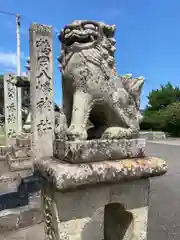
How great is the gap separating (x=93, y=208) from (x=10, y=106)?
Answer: 759 centimetres

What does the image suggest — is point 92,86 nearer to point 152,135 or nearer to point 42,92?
point 42,92

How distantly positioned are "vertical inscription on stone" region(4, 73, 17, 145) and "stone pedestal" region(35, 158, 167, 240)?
7159mm

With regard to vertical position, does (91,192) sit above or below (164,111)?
below

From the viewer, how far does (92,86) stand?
4.99 ft

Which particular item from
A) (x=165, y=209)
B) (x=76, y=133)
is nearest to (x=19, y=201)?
(x=165, y=209)

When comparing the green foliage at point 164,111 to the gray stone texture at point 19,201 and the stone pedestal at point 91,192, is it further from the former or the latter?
the stone pedestal at point 91,192

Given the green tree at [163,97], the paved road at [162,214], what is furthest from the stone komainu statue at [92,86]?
the green tree at [163,97]

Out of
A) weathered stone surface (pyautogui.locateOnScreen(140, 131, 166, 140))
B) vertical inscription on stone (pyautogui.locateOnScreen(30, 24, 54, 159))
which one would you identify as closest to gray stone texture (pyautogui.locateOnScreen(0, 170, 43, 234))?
vertical inscription on stone (pyautogui.locateOnScreen(30, 24, 54, 159))

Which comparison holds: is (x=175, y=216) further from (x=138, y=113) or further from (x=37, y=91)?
(x=37, y=91)

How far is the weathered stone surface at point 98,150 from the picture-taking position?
1372mm

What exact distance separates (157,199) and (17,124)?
19.8 feet

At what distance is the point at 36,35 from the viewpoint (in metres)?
4.56

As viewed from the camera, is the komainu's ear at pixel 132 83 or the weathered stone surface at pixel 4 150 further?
the weathered stone surface at pixel 4 150

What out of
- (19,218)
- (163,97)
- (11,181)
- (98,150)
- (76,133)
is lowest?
(11,181)
